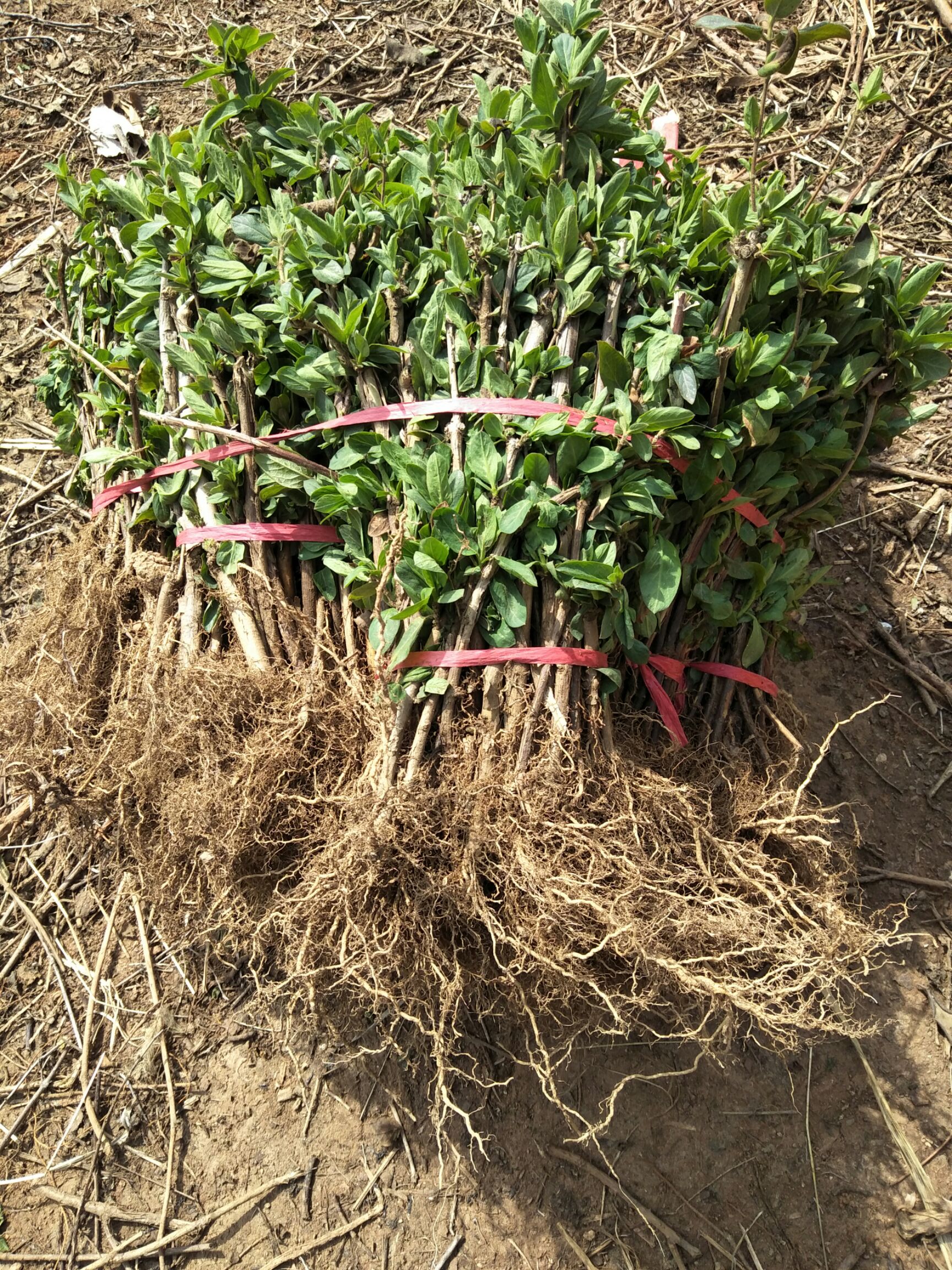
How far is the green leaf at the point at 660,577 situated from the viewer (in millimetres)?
1703

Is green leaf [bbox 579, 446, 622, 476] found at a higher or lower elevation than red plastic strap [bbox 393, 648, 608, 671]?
higher

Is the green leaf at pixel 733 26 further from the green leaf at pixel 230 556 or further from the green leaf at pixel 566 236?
the green leaf at pixel 230 556

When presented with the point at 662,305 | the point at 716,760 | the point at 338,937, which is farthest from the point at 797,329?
the point at 338,937

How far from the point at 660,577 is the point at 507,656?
0.32 metres

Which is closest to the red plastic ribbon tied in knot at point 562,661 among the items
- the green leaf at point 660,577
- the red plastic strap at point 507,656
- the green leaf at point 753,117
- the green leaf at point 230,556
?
the red plastic strap at point 507,656

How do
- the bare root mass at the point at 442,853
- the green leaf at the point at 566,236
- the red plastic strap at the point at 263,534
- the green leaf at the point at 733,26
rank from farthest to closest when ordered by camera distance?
1. the red plastic strap at the point at 263,534
2. the green leaf at the point at 566,236
3. the bare root mass at the point at 442,853
4. the green leaf at the point at 733,26

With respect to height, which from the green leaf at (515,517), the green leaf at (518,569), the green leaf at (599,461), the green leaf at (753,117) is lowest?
the green leaf at (518,569)

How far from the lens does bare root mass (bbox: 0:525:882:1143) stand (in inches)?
63.7

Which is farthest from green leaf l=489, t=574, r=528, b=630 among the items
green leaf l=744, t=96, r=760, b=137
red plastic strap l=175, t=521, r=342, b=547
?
green leaf l=744, t=96, r=760, b=137

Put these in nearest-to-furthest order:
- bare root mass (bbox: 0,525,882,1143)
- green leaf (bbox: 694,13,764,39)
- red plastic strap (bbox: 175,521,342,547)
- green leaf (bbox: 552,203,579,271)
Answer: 1. green leaf (bbox: 694,13,764,39)
2. bare root mass (bbox: 0,525,882,1143)
3. green leaf (bbox: 552,203,579,271)
4. red plastic strap (bbox: 175,521,342,547)

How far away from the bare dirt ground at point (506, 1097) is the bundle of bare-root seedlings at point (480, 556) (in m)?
0.18

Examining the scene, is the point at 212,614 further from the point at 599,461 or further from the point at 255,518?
the point at 599,461

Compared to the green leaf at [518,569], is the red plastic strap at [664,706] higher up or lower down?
lower down

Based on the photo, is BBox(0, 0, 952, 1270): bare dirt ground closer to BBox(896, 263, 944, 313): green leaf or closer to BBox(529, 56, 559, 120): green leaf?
BBox(896, 263, 944, 313): green leaf
